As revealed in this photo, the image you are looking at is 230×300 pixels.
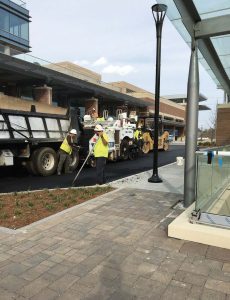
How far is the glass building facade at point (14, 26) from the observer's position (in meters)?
43.0

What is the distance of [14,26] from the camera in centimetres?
4491

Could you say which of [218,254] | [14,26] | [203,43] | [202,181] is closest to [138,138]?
[203,43]

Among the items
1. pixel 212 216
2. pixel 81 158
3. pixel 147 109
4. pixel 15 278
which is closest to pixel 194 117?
pixel 212 216

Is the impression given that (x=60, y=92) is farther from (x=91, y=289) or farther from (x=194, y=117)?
(x=91, y=289)

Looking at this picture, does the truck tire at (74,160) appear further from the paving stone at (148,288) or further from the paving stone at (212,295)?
the paving stone at (212,295)

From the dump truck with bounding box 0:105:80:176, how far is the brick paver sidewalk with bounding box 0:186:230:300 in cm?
606

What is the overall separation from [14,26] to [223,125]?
1307 inches

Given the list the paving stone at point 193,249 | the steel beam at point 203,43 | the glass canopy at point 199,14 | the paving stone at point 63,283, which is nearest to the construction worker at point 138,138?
the steel beam at point 203,43

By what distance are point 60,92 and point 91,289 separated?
31756 millimetres

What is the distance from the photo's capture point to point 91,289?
142 inches

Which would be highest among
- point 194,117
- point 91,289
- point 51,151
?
point 194,117

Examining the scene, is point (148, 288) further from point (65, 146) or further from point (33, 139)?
point (65, 146)

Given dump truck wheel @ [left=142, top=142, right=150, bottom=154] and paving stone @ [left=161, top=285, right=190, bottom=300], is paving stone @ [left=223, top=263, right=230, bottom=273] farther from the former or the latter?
dump truck wheel @ [left=142, top=142, right=150, bottom=154]

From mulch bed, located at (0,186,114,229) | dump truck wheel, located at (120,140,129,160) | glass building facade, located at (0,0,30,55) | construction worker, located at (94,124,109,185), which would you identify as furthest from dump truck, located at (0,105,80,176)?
glass building facade, located at (0,0,30,55)
